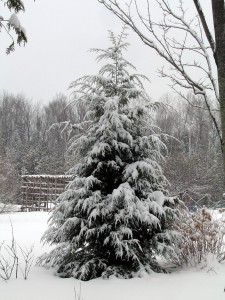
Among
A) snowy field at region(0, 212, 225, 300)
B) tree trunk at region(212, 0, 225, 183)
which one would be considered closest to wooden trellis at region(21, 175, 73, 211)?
snowy field at region(0, 212, 225, 300)

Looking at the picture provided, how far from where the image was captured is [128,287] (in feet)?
14.0

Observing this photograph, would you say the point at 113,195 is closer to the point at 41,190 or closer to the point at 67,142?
the point at 67,142

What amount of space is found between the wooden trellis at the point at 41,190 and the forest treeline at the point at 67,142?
1.04 meters

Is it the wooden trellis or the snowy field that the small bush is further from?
the wooden trellis

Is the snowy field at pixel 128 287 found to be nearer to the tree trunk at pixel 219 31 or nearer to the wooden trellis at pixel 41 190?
the tree trunk at pixel 219 31

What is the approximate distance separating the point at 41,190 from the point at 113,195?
47.1ft

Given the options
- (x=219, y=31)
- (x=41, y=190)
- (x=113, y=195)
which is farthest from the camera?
(x=41, y=190)

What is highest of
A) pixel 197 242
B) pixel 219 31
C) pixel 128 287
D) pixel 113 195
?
pixel 219 31

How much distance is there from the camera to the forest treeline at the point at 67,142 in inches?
719

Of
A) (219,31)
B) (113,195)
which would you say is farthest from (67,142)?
(219,31)

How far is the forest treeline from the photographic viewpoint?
18.3 metres

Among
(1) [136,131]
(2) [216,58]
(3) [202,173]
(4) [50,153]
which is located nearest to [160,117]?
(4) [50,153]

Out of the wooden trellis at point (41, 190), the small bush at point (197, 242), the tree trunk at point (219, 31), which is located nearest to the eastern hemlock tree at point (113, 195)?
the small bush at point (197, 242)

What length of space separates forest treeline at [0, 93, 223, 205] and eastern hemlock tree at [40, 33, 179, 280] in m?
0.34
